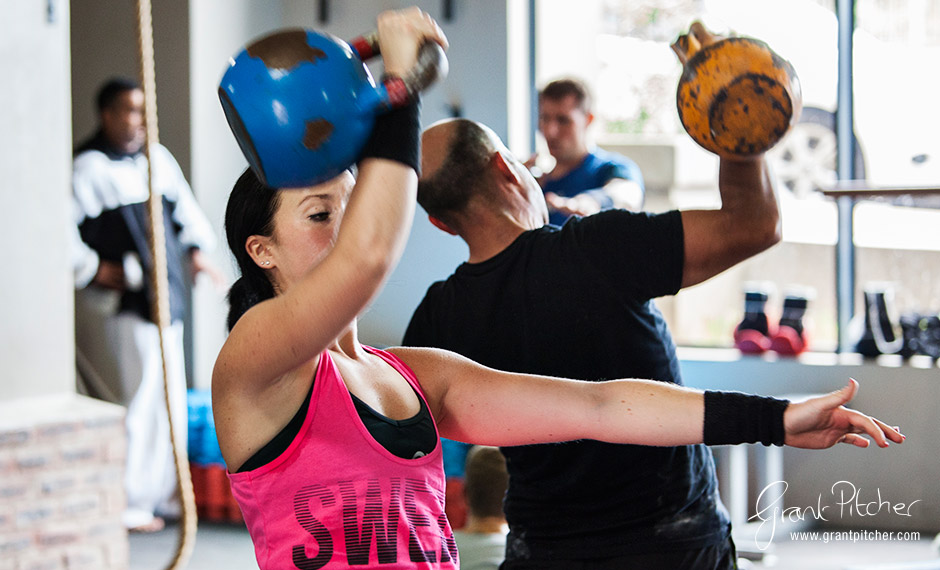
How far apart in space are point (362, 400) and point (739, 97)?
63 centimetres

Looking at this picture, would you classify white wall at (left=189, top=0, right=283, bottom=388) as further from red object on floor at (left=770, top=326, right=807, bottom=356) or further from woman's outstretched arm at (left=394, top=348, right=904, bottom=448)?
woman's outstretched arm at (left=394, top=348, right=904, bottom=448)

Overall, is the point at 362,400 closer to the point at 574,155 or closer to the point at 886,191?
the point at 886,191

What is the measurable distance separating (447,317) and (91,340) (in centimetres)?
370

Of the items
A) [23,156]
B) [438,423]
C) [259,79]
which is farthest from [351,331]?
[23,156]

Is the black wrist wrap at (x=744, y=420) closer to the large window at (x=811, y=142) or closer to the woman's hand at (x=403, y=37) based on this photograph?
the woman's hand at (x=403, y=37)

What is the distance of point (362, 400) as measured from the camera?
115 cm

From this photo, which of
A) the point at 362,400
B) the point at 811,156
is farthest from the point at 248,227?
the point at 811,156

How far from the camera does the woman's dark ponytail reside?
1.18 m

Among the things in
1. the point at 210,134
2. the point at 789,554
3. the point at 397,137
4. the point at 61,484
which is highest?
the point at 210,134

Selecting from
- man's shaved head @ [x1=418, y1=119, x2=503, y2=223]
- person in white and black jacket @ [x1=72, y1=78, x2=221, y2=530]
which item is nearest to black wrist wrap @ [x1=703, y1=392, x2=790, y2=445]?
man's shaved head @ [x1=418, y1=119, x2=503, y2=223]

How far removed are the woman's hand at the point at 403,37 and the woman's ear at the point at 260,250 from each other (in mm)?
297

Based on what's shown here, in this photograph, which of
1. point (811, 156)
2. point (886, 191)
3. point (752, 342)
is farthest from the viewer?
point (811, 156)

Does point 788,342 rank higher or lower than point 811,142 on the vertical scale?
lower

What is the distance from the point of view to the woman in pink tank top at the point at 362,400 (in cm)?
96
